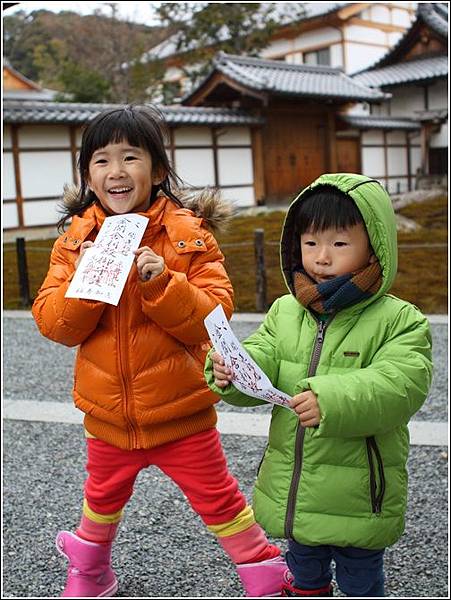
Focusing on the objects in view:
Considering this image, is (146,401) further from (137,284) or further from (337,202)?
(337,202)

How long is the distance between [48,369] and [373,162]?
1421 centimetres

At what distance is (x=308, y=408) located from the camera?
4.87 ft

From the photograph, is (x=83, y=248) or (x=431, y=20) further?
(x=431, y=20)

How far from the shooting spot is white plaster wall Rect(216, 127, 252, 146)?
14695mm

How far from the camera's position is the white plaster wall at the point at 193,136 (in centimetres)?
1417

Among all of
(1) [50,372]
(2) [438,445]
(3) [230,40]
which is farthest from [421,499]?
(3) [230,40]

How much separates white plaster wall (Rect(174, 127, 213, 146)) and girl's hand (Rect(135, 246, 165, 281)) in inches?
504

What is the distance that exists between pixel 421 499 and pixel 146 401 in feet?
5.13

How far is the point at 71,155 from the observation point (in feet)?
42.8

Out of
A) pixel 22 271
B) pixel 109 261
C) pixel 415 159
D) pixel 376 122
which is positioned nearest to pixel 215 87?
pixel 376 122

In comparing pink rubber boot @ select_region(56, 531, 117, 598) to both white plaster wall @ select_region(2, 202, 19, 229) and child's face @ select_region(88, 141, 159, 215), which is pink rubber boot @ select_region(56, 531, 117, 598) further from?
white plaster wall @ select_region(2, 202, 19, 229)

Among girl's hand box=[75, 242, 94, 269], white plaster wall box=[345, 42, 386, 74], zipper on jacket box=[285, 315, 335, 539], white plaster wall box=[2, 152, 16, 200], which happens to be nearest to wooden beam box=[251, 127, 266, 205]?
white plaster wall box=[2, 152, 16, 200]

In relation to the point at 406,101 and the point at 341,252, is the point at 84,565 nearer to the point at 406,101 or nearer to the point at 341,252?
the point at 341,252

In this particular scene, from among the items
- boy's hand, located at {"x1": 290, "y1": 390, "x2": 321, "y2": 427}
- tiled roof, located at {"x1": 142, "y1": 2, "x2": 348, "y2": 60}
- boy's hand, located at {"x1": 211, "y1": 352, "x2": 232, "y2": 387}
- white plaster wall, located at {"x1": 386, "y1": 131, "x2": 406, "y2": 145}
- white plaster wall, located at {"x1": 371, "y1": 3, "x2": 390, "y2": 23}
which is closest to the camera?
boy's hand, located at {"x1": 290, "y1": 390, "x2": 321, "y2": 427}
